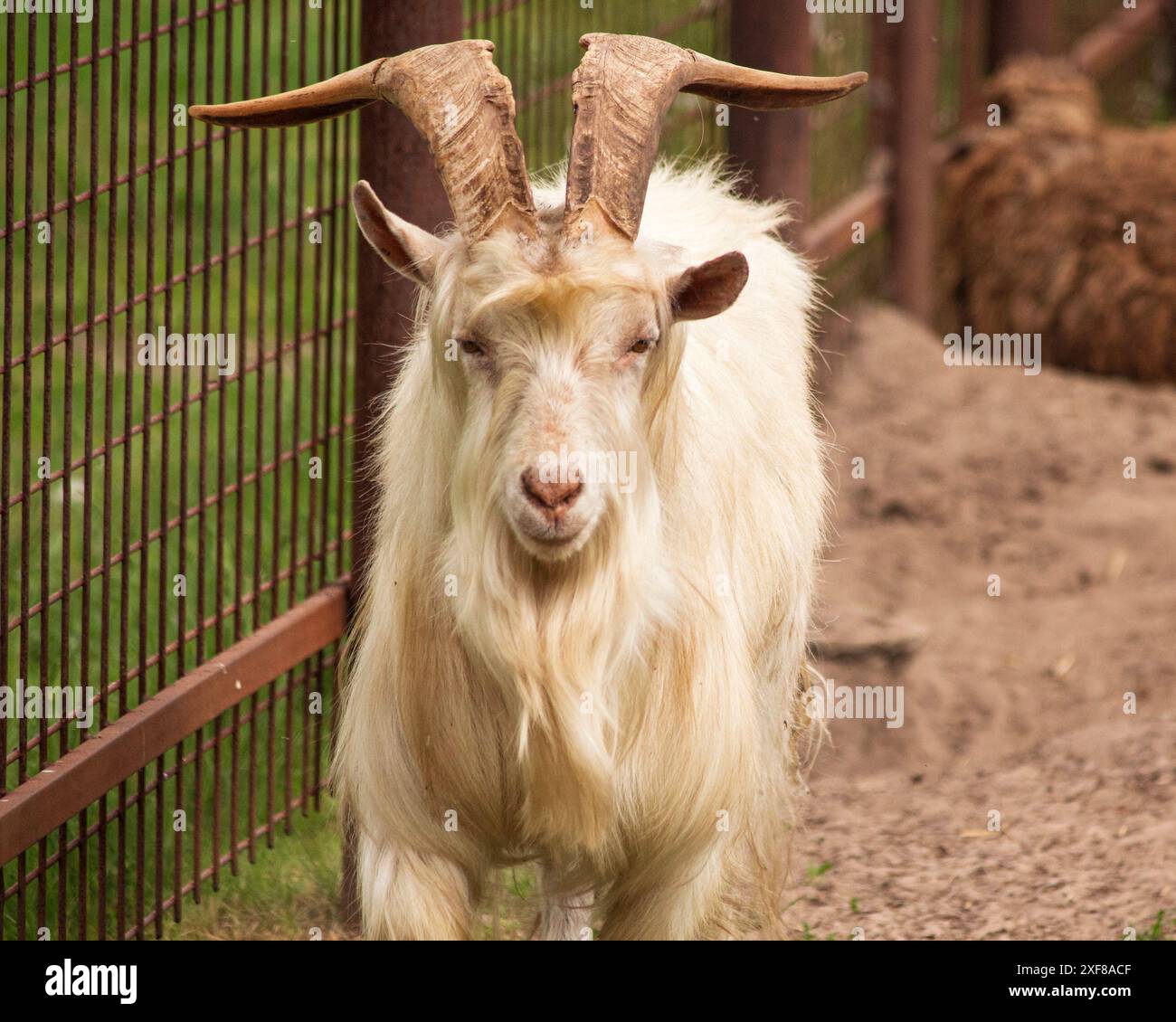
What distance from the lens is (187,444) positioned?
550cm

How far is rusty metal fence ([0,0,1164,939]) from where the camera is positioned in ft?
13.5

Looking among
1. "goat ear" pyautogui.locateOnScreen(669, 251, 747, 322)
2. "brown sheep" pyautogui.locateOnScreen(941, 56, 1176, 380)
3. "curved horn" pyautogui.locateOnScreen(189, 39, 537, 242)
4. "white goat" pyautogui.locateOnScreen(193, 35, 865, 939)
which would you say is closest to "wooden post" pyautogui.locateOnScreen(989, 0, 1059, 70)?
"brown sheep" pyautogui.locateOnScreen(941, 56, 1176, 380)

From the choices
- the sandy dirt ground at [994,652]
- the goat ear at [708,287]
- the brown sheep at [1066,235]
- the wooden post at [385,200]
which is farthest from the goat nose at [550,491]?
Result: the brown sheep at [1066,235]

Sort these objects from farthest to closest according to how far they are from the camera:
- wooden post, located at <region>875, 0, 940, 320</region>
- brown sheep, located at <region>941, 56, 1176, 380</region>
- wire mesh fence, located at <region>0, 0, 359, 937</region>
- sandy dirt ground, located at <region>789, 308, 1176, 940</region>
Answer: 1. brown sheep, located at <region>941, 56, 1176, 380</region>
2. wooden post, located at <region>875, 0, 940, 320</region>
3. sandy dirt ground, located at <region>789, 308, 1176, 940</region>
4. wire mesh fence, located at <region>0, 0, 359, 937</region>

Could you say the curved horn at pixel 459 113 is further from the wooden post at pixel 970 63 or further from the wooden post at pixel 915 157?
the wooden post at pixel 970 63

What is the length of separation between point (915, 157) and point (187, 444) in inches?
236

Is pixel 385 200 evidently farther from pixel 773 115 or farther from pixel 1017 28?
pixel 1017 28

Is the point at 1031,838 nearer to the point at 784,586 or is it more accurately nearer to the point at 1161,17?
the point at 784,586

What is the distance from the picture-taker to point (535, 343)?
3566mm

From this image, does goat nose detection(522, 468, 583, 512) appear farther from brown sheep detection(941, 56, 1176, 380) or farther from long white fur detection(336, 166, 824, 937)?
brown sheep detection(941, 56, 1176, 380)

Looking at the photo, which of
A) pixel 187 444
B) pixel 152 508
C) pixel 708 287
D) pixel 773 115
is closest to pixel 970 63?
pixel 773 115

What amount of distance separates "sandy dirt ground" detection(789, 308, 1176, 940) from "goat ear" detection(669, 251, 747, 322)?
1973 mm

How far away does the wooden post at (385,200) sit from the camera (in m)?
4.75

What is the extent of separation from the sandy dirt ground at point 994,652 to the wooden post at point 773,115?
171 cm
